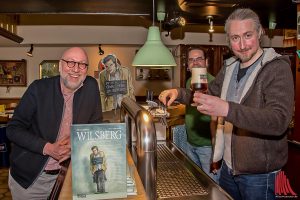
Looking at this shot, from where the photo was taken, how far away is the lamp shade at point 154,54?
2.81 meters

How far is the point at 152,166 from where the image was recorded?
1.14 meters

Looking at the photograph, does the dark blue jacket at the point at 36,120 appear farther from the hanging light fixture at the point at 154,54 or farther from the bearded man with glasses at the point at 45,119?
the hanging light fixture at the point at 154,54

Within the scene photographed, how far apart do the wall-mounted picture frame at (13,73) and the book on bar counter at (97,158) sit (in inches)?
360

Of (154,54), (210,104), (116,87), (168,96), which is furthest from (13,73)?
(210,104)

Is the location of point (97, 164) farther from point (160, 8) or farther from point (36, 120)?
point (160, 8)

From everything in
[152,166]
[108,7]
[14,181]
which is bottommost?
[14,181]

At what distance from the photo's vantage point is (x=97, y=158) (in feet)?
3.54

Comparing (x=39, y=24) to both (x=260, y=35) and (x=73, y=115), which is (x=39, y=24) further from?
(x=260, y=35)

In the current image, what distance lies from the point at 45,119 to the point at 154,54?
1119mm

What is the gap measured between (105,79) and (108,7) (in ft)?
4.52

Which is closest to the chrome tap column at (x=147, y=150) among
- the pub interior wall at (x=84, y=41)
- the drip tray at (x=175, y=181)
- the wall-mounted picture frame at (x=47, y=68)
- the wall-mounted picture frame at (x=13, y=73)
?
the drip tray at (x=175, y=181)

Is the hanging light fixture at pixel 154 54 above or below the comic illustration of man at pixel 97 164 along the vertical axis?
above

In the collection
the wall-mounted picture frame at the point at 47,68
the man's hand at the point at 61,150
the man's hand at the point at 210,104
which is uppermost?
the wall-mounted picture frame at the point at 47,68

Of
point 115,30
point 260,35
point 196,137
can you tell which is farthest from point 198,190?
point 115,30
